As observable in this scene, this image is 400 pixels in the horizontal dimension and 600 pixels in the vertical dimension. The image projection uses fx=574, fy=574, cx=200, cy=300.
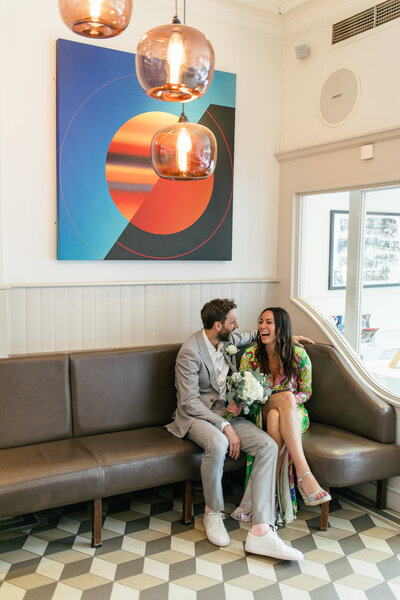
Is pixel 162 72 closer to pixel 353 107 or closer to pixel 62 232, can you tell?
pixel 62 232

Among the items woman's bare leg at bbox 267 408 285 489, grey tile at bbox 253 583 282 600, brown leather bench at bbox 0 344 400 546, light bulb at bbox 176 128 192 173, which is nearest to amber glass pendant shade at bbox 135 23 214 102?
light bulb at bbox 176 128 192 173

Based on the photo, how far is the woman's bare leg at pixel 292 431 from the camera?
313 cm

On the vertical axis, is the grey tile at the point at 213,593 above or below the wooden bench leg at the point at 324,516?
below

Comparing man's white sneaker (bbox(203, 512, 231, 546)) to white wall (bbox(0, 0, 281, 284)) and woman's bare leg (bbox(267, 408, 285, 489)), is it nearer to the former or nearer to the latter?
woman's bare leg (bbox(267, 408, 285, 489))

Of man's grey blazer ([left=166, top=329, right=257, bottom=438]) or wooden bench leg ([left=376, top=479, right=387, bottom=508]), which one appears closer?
man's grey blazer ([left=166, top=329, right=257, bottom=438])

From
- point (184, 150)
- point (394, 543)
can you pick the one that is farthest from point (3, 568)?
point (184, 150)

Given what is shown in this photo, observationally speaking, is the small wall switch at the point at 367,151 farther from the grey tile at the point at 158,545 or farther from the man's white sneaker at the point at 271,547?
the grey tile at the point at 158,545

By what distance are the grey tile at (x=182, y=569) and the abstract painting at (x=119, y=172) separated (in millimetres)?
1907

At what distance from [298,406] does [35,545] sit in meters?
1.71

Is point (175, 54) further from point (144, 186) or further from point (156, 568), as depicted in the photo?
point (156, 568)

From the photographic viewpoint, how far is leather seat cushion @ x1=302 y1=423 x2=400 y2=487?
321 cm

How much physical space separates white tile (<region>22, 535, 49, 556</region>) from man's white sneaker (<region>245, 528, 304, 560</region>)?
3.44 feet

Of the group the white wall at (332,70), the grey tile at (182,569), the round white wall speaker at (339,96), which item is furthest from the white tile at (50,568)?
the round white wall speaker at (339,96)

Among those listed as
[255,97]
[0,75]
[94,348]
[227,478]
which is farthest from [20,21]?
[227,478]
